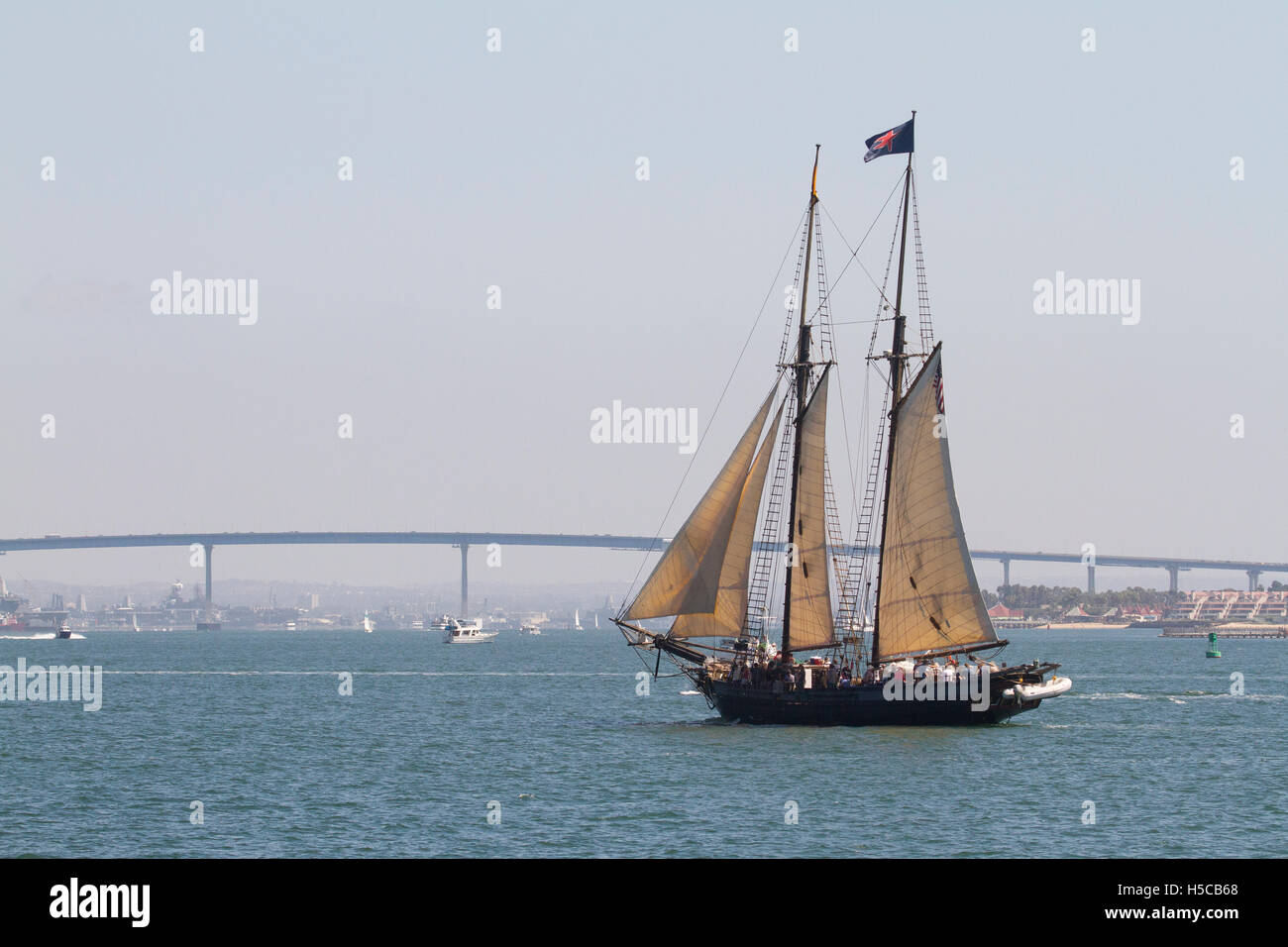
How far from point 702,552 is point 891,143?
15832mm

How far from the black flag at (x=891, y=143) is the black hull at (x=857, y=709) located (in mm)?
18318

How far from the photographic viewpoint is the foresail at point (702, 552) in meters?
51.9

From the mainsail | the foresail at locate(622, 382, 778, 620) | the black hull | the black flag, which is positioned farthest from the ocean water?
the black flag

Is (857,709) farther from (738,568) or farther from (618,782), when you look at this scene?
(618,782)

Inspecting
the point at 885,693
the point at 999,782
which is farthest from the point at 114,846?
the point at 885,693

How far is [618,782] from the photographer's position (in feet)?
133

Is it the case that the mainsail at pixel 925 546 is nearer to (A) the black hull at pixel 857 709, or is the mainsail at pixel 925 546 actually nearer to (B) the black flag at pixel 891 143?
(A) the black hull at pixel 857 709

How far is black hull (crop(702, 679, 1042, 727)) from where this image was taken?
2095 inches

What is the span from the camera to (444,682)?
323ft

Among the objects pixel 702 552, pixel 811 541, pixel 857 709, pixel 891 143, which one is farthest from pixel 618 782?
pixel 891 143

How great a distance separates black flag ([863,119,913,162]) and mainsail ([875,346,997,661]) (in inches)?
309

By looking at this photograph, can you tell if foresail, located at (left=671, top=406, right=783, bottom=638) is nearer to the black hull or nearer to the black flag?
the black hull
